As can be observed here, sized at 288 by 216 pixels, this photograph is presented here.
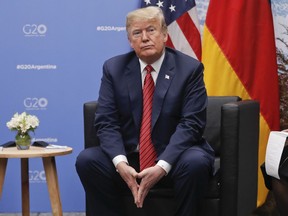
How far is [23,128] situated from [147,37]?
3.45 ft

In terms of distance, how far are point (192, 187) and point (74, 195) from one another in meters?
1.78

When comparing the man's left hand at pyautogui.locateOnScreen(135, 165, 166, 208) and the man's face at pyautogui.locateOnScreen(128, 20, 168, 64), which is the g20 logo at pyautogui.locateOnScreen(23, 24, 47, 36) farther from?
the man's left hand at pyautogui.locateOnScreen(135, 165, 166, 208)

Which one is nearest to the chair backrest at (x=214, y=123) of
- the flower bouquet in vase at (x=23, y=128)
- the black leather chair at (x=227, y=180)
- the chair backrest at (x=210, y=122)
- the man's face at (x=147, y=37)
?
the chair backrest at (x=210, y=122)

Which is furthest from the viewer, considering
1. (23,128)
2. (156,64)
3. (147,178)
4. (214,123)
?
(23,128)

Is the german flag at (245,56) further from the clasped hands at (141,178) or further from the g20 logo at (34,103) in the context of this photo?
the clasped hands at (141,178)

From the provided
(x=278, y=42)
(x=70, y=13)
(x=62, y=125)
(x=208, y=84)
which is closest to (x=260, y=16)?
(x=278, y=42)

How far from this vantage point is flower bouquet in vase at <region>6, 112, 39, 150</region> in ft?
11.3

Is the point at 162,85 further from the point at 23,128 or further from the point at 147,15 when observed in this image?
the point at 23,128

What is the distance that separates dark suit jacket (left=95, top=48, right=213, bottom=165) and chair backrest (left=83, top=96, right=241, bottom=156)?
0.14 meters

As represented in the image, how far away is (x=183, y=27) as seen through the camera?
4207mm

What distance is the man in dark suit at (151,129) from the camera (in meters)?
2.78

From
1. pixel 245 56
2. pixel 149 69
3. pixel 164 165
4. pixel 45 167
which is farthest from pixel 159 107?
pixel 245 56

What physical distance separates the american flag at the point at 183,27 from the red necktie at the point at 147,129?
1.16m

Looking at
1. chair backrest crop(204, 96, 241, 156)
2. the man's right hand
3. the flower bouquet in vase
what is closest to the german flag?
chair backrest crop(204, 96, 241, 156)
